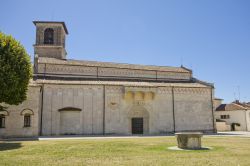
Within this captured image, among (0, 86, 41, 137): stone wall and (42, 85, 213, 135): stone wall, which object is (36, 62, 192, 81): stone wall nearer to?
(42, 85, 213, 135): stone wall

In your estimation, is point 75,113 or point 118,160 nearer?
point 118,160

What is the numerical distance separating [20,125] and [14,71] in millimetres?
9474

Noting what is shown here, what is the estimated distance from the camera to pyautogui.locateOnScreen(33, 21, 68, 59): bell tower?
43219mm

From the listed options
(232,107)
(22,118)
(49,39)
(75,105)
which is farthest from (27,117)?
(232,107)

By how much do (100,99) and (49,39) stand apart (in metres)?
15.5

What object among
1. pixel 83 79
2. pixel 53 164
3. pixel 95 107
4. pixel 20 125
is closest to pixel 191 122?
pixel 95 107

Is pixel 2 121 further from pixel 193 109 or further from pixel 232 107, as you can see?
pixel 232 107

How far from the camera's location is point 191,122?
131 feet

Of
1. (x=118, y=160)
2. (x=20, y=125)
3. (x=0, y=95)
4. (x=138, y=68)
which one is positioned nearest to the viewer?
(x=118, y=160)

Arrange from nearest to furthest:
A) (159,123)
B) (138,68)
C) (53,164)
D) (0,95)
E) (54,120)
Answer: (53,164), (0,95), (54,120), (159,123), (138,68)

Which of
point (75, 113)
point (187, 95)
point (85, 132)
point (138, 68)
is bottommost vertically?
point (85, 132)

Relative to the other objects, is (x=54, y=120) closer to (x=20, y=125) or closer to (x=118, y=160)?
(x=20, y=125)

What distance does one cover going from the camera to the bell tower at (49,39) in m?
43.2

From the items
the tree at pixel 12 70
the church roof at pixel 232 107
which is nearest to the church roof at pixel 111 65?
the church roof at pixel 232 107
